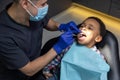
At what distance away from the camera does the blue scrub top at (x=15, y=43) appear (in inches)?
58.1

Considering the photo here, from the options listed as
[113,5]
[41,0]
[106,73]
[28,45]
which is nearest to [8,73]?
[28,45]

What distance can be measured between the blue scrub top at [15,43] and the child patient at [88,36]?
9.5 inches

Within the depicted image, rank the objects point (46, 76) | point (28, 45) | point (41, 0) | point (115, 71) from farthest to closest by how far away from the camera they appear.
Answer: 1. point (46, 76)
2. point (115, 71)
3. point (28, 45)
4. point (41, 0)

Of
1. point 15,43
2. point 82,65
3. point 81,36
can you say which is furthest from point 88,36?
point 15,43

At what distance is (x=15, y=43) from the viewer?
4.98ft

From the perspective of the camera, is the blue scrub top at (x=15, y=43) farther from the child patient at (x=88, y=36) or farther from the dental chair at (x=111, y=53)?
the dental chair at (x=111, y=53)

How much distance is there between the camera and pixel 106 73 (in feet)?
5.60

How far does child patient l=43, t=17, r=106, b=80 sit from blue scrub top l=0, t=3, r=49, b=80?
0.79ft

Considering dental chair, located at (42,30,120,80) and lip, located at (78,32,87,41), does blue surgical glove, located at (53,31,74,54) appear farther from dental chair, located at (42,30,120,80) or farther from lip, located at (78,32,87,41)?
dental chair, located at (42,30,120,80)

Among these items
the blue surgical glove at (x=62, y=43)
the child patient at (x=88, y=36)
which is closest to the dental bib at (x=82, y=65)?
the child patient at (x=88, y=36)

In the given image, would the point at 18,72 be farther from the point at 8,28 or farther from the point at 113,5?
the point at 113,5

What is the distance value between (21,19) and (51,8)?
1.71m

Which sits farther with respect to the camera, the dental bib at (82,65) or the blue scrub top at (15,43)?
the dental bib at (82,65)

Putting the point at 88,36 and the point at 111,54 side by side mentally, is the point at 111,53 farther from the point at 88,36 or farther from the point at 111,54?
the point at 88,36
